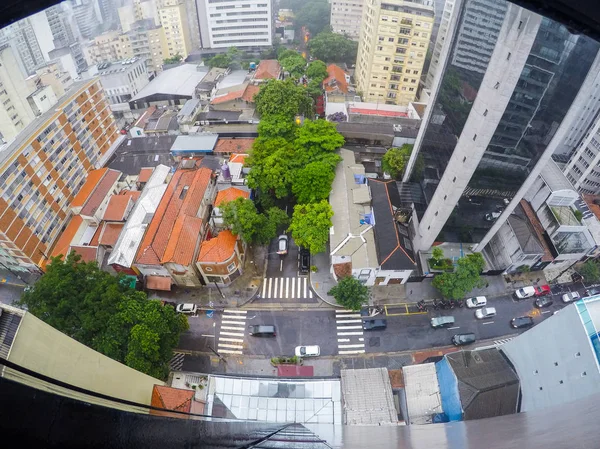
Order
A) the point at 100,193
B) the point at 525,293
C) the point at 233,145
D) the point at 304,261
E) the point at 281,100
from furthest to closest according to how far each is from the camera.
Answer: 1. the point at 233,145
2. the point at 281,100
3. the point at 100,193
4. the point at 304,261
5. the point at 525,293

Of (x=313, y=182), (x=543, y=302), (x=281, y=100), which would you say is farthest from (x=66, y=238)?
(x=543, y=302)

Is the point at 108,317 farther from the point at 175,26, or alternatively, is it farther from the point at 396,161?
the point at 175,26

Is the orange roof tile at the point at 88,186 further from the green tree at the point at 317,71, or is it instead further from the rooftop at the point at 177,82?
the green tree at the point at 317,71

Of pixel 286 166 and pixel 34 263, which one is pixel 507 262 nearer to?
pixel 286 166

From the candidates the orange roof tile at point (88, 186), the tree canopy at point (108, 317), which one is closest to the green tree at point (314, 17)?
the orange roof tile at point (88, 186)

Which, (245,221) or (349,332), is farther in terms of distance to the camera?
(245,221)

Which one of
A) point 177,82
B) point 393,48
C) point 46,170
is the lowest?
point 46,170
